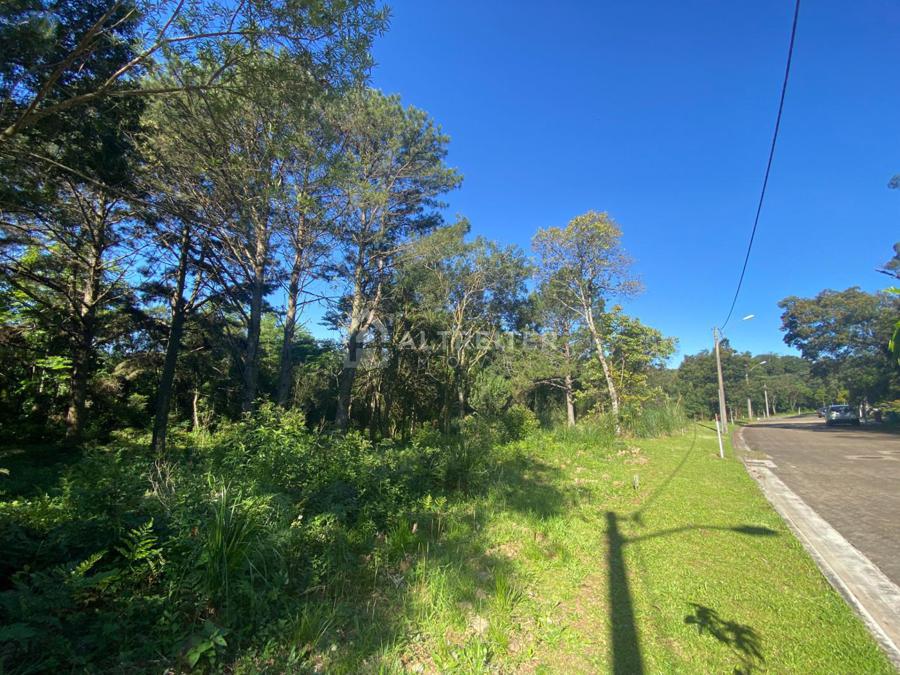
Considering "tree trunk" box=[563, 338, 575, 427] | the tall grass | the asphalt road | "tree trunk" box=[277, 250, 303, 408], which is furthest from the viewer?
"tree trunk" box=[563, 338, 575, 427]

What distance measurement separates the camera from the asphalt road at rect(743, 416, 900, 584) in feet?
14.6

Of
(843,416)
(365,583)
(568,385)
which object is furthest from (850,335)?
(365,583)

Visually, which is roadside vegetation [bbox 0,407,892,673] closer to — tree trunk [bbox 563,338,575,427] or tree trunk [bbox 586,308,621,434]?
tree trunk [bbox 586,308,621,434]

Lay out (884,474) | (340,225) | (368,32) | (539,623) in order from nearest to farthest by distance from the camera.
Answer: (539,623) < (368,32) < (884,474) < (340,225)

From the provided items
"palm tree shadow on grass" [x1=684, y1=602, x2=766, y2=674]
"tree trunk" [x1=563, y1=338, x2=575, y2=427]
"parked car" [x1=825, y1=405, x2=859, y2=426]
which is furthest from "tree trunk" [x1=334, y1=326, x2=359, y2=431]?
"parked car" [x1=825, y1=405, x2=859, y2=426]

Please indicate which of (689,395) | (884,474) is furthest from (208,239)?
(689,395)

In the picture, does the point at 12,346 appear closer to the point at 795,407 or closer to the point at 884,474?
the point at 884,474

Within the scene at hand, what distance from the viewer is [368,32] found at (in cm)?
394

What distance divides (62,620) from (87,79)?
6832mm

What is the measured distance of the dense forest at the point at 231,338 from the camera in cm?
250

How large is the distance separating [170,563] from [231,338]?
35.4 ft

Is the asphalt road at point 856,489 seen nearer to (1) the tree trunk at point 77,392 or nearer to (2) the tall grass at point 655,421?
(2) the tall grass at point 655,421

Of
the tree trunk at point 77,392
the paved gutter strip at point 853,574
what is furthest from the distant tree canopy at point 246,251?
the paved gutter strip at point 853,574

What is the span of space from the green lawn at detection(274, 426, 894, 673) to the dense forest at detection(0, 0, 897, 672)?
0.43 metres
